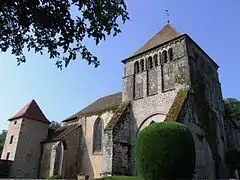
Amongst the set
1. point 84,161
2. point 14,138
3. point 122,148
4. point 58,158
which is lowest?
point 84,161

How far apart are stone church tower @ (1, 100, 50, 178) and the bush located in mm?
16025

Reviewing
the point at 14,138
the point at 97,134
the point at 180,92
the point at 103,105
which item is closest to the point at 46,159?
the point at 14,138

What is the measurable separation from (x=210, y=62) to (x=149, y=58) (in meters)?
6.29

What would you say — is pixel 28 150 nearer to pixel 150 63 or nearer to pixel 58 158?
pixel 58 158

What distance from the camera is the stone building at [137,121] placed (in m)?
18.0

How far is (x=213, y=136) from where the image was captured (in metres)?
19.8

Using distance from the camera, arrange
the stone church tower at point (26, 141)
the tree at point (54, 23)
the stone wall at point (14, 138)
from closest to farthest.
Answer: the tree at point (54, 23) → the stone church tower at point (26, 141) → the stone wall at point (14, 138)

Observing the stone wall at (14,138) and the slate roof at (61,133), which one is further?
the stone wall at (14,138)

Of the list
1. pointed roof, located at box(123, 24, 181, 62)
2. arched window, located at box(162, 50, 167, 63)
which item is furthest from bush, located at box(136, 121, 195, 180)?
pointed roof, located at box(123, 24, 181, 62)

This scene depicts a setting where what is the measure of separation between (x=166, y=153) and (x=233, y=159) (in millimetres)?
11071

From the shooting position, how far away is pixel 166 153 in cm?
1167

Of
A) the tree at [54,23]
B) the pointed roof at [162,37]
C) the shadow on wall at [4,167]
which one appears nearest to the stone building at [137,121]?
the pointed roof at [162,37]

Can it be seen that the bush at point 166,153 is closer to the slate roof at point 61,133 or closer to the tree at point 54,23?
the tree at point 54,23

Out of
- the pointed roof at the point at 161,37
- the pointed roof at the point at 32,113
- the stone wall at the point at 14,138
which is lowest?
→ the stone wall at the point at 14,138
